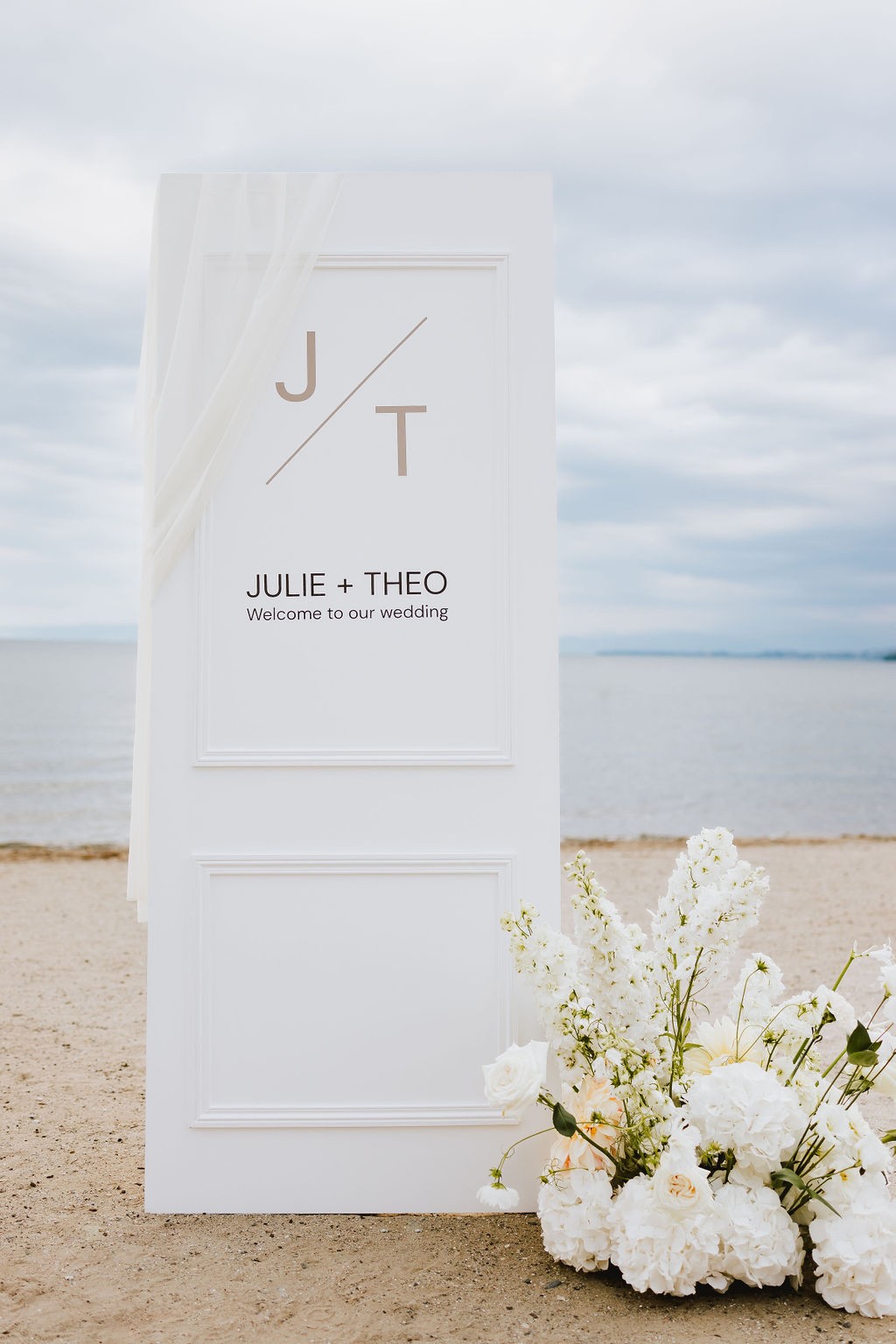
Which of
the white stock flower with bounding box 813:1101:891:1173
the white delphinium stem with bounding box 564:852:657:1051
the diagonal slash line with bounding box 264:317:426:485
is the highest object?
the diagonal slash line with bounding box 264:317:426:485

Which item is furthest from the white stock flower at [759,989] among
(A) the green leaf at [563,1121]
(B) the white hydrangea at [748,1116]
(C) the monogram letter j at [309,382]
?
(C) the monogram letter j at [309,382]

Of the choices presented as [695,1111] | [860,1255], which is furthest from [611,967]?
[860,1255]

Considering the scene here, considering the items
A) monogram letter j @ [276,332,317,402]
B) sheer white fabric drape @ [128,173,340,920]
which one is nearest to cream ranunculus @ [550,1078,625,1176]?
sheer white fabric drape @ [128,173,340,920]

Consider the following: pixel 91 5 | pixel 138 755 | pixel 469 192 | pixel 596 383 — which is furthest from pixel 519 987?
pixel 596 383

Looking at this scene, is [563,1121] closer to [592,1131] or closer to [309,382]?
[592,1131]

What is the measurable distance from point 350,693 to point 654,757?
62.4 feet

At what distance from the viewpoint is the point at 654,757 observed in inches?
833

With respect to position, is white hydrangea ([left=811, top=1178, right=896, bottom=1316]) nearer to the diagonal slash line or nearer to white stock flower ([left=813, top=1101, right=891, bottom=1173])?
white stock flower ([left=813, top=1101, right=891, bottom=1173])

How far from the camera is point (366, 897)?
2.73 meters

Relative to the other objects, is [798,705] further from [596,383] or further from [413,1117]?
[413,1117]

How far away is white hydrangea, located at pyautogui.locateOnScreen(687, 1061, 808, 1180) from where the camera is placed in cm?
221

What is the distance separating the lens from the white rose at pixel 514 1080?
2.38 m

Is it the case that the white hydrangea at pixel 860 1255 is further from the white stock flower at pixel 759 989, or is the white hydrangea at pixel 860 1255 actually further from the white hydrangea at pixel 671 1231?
the white stock flower at pixel 759 989

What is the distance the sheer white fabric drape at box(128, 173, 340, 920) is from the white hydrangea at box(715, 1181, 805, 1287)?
2034mm
